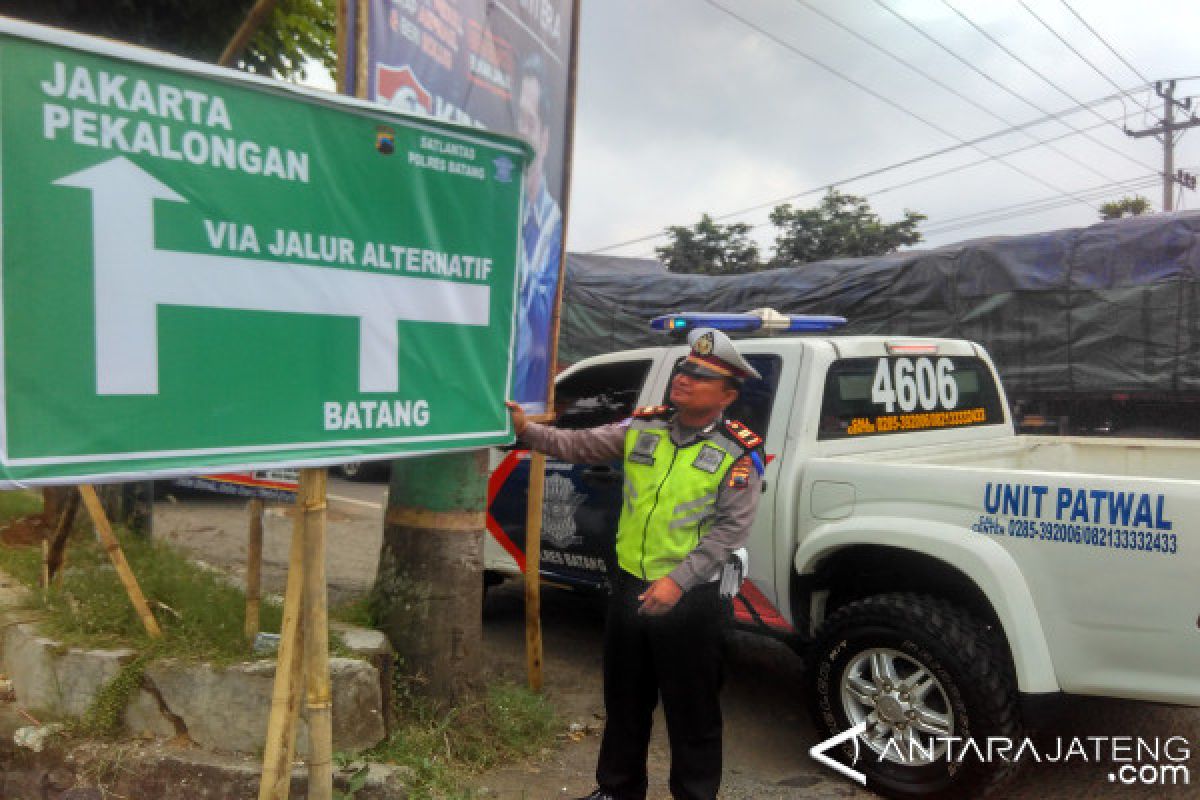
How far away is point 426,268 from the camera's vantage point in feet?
8.63

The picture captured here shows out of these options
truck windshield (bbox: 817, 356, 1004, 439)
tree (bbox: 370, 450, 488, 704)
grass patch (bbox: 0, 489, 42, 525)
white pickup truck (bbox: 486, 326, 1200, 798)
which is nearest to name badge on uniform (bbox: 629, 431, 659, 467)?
tree (bbox: 370, 450, 488, 704)

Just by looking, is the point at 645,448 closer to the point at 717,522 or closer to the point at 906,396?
the point at 717,522

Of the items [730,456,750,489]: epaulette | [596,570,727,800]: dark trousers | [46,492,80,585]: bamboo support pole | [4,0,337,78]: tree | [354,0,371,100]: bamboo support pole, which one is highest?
[4,0,337,78]: tree

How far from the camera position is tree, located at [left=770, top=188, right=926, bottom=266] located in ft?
75.9

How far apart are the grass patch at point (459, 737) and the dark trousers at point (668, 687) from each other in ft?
1.75

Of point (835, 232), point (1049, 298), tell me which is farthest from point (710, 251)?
point (1049, 298)

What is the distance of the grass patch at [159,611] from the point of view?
11.0 feet

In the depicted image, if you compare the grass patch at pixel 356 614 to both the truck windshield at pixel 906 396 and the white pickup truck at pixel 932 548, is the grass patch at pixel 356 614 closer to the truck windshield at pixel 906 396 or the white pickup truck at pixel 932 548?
the white pickup truck at pixel 932 548

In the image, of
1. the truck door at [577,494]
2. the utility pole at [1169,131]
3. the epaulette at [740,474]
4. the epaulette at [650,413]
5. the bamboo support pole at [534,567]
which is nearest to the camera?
the epaulette at [740,474]

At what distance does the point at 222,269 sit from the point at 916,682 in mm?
2901

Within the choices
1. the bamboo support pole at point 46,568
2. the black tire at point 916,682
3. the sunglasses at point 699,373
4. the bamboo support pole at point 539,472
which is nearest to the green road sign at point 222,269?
the sunglasses at point 699,373

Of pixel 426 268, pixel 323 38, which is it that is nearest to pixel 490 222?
pixel 426 268

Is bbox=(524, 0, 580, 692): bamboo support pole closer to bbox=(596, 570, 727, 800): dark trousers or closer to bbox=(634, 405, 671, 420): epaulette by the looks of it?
bbox=(634, 405, 671, 420): epaulette

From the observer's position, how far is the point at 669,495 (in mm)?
3125
